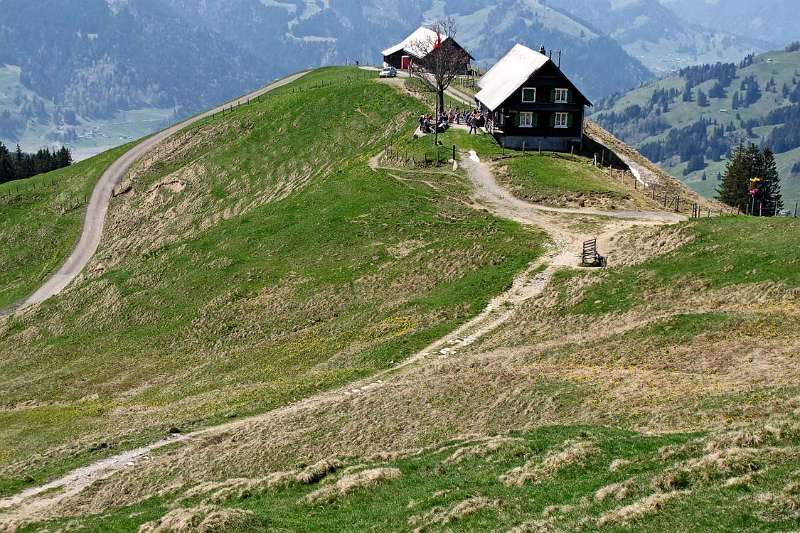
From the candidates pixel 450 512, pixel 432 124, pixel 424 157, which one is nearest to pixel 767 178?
pixel 432 124

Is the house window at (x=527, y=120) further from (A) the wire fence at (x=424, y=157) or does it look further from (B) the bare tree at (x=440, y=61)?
(B) the bare tree at (x=440, y=61)

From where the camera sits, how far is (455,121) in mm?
115250

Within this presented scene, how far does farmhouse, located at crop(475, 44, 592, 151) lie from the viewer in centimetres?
9981

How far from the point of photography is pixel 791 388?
3453cm

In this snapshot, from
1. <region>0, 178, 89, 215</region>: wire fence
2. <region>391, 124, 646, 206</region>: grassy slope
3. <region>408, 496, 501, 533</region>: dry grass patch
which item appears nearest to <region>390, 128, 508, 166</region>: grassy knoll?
<region>391, 124, 646, 206</region>: grassy slope

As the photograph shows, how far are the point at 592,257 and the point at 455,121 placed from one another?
55337 mm

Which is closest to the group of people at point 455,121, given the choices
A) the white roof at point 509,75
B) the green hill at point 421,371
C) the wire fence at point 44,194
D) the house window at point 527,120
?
the white roof at point 509,75

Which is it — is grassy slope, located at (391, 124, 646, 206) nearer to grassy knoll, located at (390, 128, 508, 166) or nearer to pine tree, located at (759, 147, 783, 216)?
grassy knoll, located at (390, 128, 508, 166)

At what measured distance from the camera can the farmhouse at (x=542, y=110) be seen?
327ft

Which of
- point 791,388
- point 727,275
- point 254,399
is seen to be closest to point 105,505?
point 254,399

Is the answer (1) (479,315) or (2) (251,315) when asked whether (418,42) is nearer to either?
(2) (251,315)

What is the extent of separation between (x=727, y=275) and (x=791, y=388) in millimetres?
20222

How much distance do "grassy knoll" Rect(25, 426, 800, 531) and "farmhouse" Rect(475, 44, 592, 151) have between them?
229ft

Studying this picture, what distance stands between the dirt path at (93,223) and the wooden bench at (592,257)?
212ft
